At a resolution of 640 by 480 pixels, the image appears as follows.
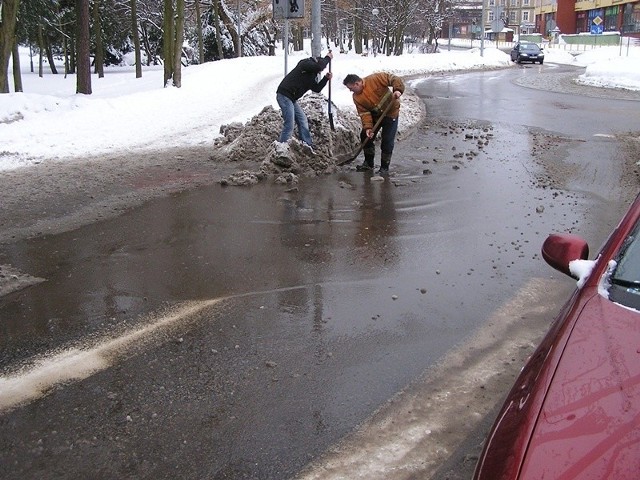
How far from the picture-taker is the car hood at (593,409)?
1837 mm

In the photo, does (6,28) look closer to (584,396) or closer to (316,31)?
(316,31)

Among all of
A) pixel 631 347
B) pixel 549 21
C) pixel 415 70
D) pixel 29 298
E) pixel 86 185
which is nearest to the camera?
pixel 631 347

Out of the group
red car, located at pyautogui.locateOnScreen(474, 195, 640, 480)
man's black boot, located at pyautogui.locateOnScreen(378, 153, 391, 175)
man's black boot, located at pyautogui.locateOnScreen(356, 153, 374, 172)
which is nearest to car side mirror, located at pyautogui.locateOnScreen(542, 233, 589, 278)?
red car, located at pyautogui.locateOnScreen(474, 195, 640, 480)

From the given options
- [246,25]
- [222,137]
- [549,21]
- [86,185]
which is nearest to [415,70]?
[246,25]

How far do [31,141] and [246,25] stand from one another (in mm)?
32953

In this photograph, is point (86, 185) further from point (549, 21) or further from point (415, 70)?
point (549, 21)

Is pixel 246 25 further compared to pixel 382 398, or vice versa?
pixel 246 25

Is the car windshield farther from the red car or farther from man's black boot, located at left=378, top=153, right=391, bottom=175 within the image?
man's black boot, located at left=378, top=153, right=391, bottom=175

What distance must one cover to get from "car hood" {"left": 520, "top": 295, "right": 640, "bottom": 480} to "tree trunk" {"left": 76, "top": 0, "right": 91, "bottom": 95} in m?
16.8

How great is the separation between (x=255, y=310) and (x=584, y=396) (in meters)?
3.14

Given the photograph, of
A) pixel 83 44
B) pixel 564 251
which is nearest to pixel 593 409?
pixel 564 251

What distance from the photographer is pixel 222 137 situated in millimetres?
11594

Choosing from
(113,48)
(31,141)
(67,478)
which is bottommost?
(67,478)

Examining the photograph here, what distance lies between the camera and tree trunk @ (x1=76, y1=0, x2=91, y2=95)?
55.0 ft
